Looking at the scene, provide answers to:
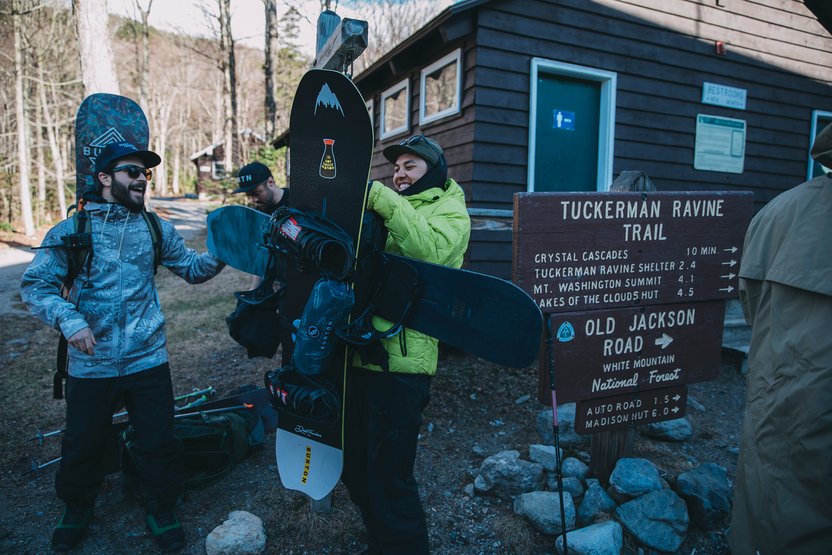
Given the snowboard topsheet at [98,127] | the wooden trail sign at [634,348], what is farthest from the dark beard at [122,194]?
the wooden trail sign at [634,348]

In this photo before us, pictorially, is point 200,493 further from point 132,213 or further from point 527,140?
point 527,140

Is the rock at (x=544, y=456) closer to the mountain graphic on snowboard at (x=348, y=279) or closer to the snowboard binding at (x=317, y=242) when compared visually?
the mountain graphic on snowboard at (x=348, y=279)

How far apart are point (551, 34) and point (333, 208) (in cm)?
464

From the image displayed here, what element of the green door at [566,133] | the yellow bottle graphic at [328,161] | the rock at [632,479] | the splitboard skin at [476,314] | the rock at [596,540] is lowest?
the rock at [596,540]

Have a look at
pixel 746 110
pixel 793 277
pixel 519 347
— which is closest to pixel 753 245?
pixel 793 277

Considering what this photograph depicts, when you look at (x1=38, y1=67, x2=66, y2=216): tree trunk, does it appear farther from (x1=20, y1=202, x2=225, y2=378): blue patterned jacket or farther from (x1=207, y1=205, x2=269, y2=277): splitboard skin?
(x1=207, y1=205, x2=269, y2=277): splitboard skin

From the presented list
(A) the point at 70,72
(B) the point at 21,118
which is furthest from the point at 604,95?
(A) the point at 70,72

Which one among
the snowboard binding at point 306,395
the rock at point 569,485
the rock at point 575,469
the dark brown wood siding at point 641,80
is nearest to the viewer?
the snowboard binding at point 306,395

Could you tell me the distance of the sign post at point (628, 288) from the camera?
238 cm

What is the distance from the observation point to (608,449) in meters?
2.73

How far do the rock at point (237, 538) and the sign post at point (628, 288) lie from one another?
1.56m

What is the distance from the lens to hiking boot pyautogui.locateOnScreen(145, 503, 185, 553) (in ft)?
A: 7.54

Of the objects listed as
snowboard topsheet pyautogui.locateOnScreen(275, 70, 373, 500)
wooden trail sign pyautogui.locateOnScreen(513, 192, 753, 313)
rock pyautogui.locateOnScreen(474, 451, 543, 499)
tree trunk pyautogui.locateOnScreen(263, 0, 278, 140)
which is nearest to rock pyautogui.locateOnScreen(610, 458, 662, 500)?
rock pyautogui.locateOnScreen(474, 451, 543, 499)

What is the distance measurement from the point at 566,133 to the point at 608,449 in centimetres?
399
